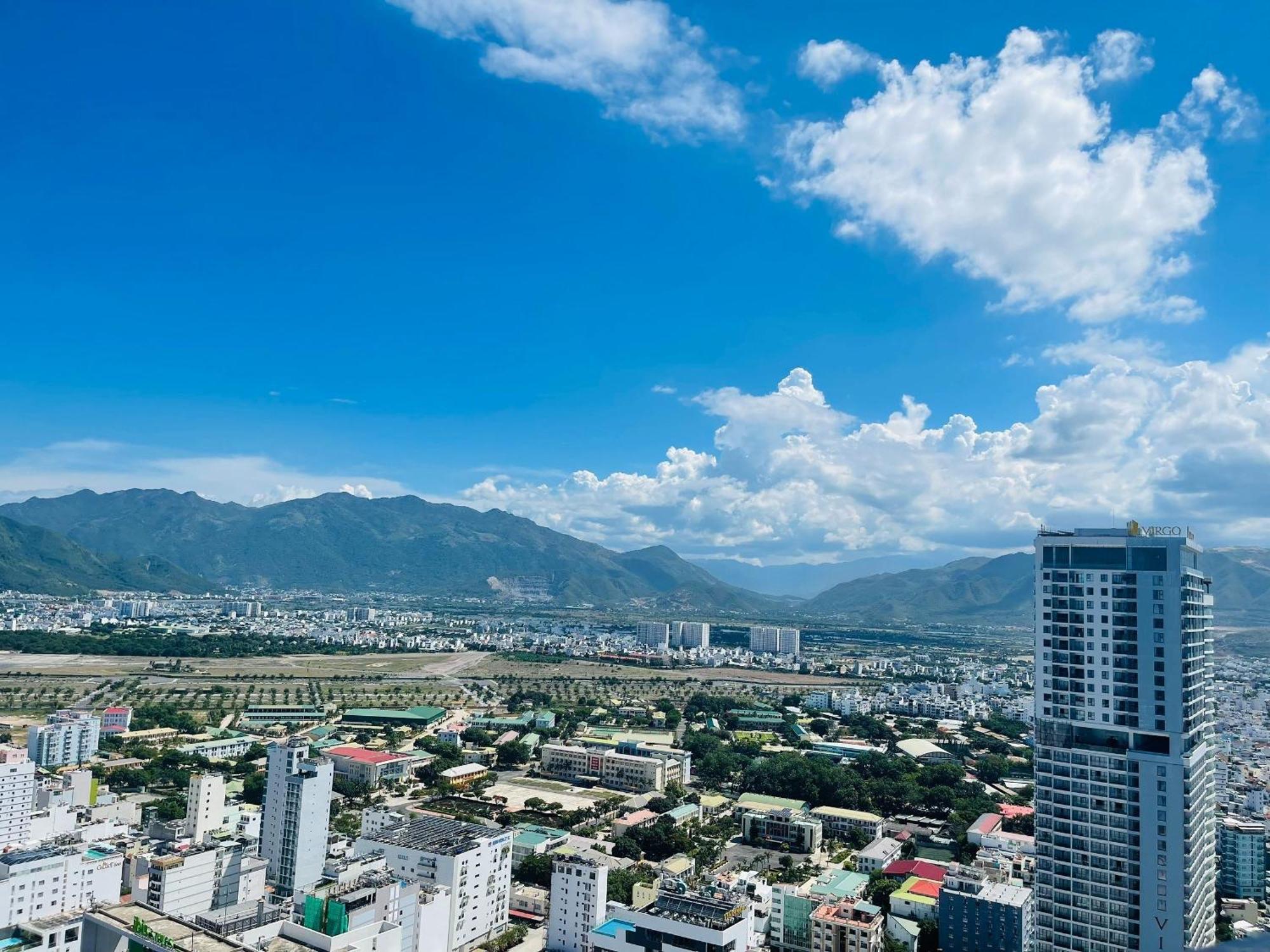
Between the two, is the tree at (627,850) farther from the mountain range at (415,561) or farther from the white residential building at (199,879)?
the mountain range at (415,561)

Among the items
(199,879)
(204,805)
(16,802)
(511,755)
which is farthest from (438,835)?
(511,755)

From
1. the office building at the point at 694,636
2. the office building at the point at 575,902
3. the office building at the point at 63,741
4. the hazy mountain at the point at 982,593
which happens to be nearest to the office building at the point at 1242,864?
the office building at the point at 575,902

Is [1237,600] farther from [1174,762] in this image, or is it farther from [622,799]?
[1174,762]

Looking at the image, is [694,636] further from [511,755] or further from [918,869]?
[918,869]

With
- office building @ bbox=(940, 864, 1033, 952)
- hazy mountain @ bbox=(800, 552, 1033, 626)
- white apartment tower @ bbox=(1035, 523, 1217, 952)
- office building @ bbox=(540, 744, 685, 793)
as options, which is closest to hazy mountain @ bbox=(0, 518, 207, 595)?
office building @ bbox=(540, 744, 685, 793)

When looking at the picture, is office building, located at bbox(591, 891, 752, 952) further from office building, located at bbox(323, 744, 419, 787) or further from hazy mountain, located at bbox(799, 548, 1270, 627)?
hazy mountain, located at bbox(799, 548, 1270, 627)

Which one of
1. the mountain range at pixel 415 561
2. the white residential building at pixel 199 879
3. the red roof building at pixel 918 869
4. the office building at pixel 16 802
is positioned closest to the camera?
the white residential building at pixel 199 879
